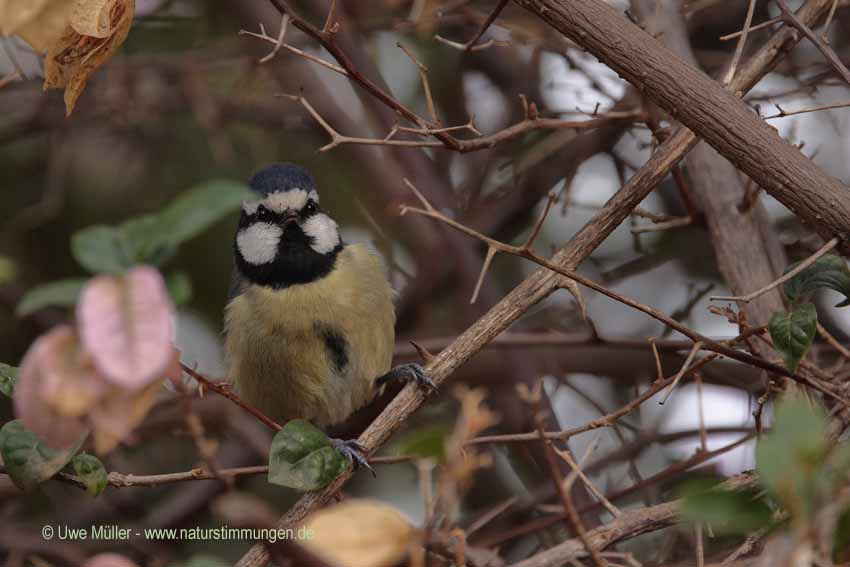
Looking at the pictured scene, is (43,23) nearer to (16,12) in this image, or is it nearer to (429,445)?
(16,12)

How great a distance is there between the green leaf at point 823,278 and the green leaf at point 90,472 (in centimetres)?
125

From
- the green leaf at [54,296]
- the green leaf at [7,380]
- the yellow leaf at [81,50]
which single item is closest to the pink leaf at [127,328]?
the green leaf at [54,296]

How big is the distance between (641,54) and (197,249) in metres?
2.68

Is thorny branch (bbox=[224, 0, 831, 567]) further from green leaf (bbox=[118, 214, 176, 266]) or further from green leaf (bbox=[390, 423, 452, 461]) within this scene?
green leaf (bbox=[118, 214, 176, 266])

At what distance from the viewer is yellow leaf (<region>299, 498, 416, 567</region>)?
3.50ft

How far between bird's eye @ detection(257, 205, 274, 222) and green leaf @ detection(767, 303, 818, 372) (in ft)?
4.96

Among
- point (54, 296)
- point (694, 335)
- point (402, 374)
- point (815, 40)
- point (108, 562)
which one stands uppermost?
point (815, 40)

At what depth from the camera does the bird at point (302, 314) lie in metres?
2.66

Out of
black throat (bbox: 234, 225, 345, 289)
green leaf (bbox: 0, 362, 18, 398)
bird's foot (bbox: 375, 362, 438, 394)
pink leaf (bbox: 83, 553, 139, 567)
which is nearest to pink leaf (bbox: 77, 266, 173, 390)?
pink leaf (bbox: 83, 553, 139, 567)

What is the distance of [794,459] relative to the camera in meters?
0.98

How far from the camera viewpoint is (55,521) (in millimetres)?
3117

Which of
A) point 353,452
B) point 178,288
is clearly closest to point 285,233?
point 353,452

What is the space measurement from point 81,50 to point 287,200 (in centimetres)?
119

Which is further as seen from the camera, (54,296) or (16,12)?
(16,12)
